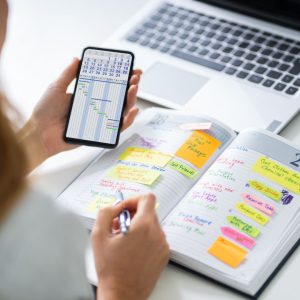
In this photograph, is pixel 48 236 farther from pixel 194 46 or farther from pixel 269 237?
pixel 194 46

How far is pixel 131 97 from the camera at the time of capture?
105 cm

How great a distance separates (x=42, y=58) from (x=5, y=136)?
0.77 meters

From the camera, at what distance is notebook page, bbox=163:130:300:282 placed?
84cm

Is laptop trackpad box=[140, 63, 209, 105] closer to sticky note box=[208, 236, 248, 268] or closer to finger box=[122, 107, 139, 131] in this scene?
finger box=[122, 107, 139, 131]

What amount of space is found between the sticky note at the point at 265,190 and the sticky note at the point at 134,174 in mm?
137

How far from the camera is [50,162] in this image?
1.05 metres

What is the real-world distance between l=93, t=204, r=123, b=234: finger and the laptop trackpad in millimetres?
321

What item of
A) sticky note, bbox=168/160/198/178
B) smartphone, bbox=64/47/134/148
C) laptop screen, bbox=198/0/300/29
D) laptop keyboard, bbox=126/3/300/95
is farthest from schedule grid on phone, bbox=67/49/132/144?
laptop screen, bbox=198/0/300/29

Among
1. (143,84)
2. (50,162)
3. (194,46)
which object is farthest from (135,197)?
(194,46)

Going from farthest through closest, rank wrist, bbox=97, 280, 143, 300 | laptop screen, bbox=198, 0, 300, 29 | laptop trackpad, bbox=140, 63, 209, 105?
laptop screen, bbox=198, 0, 300, 29 → laptop trackpad, bbox=140, 63, 209, 105 → wrist, bbox=97, 280, 143, 300

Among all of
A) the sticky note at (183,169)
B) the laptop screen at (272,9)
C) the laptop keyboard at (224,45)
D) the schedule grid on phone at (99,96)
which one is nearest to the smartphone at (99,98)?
the schedule grid on phone at (99,96)

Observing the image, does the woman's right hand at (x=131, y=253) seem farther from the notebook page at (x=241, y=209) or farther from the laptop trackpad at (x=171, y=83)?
the laptop trackpad at (x=171, y=83)

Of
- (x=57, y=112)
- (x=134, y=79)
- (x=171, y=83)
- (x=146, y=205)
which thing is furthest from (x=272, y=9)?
(x=146, y=205)

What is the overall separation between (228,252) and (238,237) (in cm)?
3
